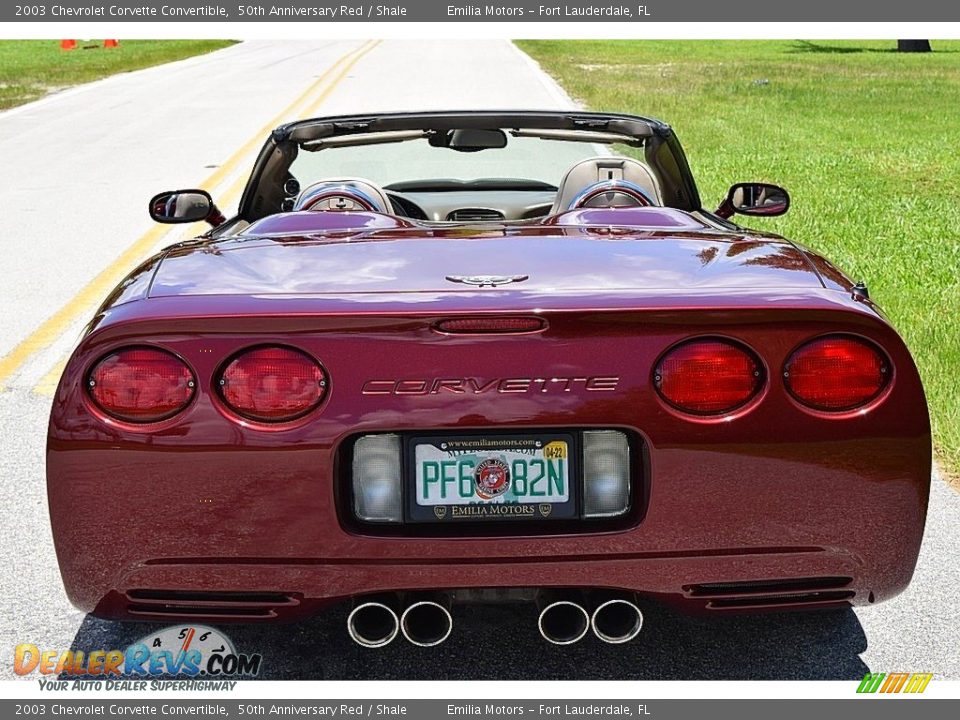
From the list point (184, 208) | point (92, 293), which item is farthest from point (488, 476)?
point (92, 293)

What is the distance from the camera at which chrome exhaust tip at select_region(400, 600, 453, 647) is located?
3.14 meters

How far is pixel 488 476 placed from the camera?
118 inches

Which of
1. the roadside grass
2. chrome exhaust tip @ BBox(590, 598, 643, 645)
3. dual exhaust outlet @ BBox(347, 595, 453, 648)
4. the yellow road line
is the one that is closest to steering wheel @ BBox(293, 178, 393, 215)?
dual exhaust outlet @ BBox(347, 595, 453, 648)

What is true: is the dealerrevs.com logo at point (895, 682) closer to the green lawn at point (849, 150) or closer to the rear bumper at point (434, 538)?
the rear bumper at point (434, 538)

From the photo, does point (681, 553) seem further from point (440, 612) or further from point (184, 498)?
point (184, 498)

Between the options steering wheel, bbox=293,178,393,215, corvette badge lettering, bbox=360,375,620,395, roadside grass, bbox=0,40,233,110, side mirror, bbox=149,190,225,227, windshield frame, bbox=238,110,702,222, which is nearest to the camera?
corvette badge lettering, bbox=360,375,620,395

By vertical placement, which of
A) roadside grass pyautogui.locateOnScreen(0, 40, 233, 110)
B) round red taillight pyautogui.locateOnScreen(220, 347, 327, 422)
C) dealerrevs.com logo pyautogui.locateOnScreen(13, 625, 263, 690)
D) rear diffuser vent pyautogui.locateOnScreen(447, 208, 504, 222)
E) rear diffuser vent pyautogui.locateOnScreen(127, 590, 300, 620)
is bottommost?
roadside grass pyautogui.locateOnScreen(0, 40, 233, 110)

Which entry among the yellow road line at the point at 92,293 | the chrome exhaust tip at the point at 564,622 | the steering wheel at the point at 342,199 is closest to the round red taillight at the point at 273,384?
the chrome exhaust tip at the point at 564,622

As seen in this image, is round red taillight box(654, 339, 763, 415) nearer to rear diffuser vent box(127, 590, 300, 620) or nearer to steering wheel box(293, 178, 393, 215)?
rear diffuser vent box(127, 590, 300, 620)

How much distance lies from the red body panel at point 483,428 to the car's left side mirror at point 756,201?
163 cm

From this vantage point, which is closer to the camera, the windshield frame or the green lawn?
the windshield frame

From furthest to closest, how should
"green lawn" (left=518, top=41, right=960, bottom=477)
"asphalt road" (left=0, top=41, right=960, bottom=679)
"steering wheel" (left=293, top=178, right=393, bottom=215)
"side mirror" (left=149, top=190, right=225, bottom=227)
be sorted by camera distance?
"green lawn" (left=518, top=41, right=960, bottom=477) → "side mirror" (left=149, top=190, right=225, bottom=227) → "steering wheel" (left=293, top=178, right=393, bottom=215) → "asphalt road" (left=0, top=41, right=960, bottom=679)

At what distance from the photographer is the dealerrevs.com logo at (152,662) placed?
11.3 feet

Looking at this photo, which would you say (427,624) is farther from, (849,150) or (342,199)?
(849,150)
